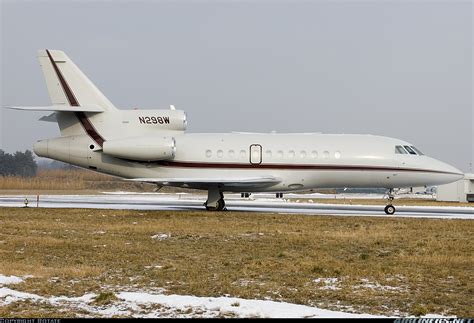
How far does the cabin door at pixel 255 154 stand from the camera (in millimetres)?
31078

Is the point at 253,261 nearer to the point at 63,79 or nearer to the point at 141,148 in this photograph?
the point at 141,148

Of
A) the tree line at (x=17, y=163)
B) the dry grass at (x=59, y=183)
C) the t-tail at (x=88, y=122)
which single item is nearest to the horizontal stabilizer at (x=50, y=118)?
the t-tail at (x=88, y=122)

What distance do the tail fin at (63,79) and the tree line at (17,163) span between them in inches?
3480

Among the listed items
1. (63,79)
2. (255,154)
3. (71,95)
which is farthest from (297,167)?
(63,79)

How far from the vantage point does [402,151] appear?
3172cm

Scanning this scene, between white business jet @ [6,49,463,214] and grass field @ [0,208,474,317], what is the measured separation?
6677mm

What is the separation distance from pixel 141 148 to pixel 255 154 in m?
5.73

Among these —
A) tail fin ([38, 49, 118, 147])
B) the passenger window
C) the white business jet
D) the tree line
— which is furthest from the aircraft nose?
the tree line

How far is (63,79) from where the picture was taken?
102ft

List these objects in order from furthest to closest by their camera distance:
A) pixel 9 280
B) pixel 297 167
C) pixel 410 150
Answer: pixel 410 150
pixel 297 167
pixel 9 280

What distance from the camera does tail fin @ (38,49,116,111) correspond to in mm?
31219

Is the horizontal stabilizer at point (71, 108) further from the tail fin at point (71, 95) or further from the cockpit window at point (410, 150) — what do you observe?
the cockpit window at point (410, 150)

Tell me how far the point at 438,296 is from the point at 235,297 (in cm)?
349

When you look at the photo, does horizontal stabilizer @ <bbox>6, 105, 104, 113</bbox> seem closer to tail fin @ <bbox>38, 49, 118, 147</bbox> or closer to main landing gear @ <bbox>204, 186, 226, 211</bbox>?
tail fin @ <bbox>38, 49, 118, 147</bbox>
